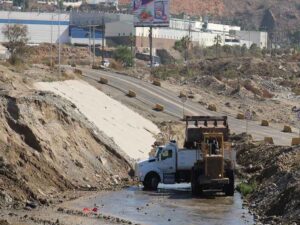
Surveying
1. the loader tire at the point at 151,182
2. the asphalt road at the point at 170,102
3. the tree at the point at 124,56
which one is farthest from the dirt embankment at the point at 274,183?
the tree at the point at 124,56

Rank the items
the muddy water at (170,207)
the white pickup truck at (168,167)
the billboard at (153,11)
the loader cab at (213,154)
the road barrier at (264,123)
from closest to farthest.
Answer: the muddy water at (170,207)
the loader cab at (213,154)
the white pickup truck at (168,167)
the road barrier at (264,123)
the billboard at (153,11)

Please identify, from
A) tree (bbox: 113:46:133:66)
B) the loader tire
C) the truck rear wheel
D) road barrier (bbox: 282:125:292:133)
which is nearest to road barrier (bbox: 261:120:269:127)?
road barrier (bbox: 282:125:292:133)

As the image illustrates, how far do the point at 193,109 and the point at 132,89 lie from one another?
8.35m

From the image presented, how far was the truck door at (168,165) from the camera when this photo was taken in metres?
47.4

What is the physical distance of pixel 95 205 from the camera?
40656mm

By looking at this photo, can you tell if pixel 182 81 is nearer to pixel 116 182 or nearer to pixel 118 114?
pixel 118 114

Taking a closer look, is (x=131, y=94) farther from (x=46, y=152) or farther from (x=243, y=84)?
(x=46, y=152)

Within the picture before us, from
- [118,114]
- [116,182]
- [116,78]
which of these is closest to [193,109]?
[116,78]

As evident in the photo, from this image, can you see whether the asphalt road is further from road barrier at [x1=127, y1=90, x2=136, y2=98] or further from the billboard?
the billboard

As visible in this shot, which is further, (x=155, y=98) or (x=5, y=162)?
(x=155, y=98)

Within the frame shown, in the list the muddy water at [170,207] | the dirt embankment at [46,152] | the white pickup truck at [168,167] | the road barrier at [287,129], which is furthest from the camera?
the road barrier at [287,129]

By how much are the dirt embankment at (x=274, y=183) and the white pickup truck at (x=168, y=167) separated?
13.1 feet

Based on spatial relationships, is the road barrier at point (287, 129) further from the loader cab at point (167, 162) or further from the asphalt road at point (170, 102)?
the loader cab at point (167, 162)

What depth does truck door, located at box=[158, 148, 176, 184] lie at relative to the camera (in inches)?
1865
